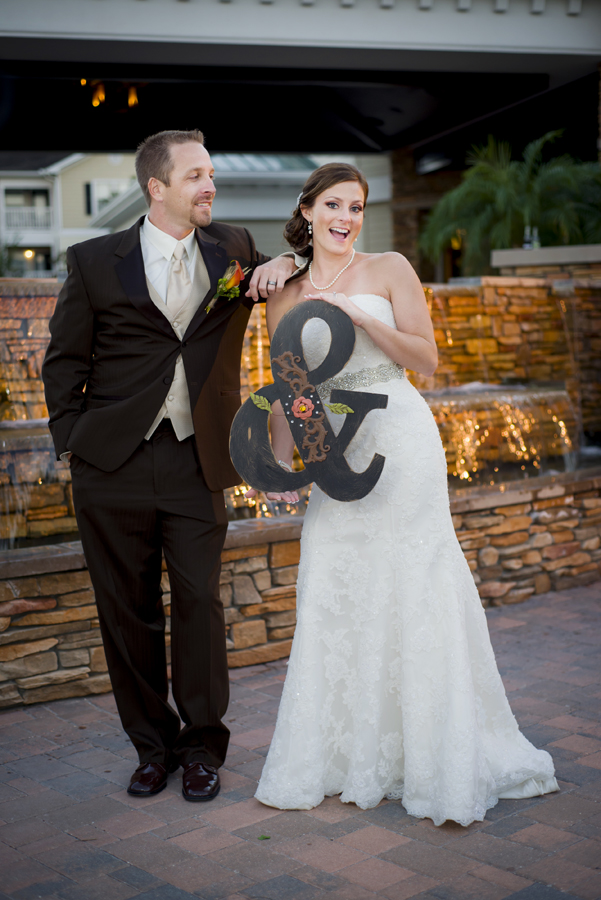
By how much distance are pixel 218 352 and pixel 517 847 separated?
1.89 metres

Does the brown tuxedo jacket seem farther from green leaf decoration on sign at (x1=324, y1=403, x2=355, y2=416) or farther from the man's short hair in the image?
green leaf decoration on sign at (x1=324, y1=403, x2=355, y2=416)

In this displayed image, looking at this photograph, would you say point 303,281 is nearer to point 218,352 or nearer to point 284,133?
point 218,352

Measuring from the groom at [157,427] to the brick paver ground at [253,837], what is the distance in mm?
215

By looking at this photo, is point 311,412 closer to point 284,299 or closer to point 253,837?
point 284,299

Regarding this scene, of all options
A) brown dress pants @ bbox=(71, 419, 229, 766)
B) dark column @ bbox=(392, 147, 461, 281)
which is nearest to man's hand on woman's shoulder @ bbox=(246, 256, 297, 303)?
brown dress pants @ bbox=(71, 419, 229, 766)

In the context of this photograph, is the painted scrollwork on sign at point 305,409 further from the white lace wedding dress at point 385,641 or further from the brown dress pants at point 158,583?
the brown dress pants at point 158,583

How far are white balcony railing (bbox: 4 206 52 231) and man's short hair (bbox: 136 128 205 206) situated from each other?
4265cm

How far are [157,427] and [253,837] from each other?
1.39 metres

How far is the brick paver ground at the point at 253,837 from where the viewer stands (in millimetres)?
2596

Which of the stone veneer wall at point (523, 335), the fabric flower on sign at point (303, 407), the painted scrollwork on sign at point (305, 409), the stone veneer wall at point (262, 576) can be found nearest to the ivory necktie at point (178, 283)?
the painted scrollwork on sign at point (305, 409)

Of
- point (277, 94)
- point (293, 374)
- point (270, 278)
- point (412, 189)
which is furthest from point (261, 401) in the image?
point (412, 189)

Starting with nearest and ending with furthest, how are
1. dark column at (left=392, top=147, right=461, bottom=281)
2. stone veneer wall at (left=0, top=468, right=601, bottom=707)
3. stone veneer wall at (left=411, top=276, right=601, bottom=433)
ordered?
stone veneer wall at (left=0, top=468, right=601, bottom=707)
stone veneer wall at (left=411, top=276, right=601, bottom=433)
dark column at (left=392, top=147, right=461, bottom=281)

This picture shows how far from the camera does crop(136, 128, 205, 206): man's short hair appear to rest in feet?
10.1

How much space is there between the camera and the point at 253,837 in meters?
2.90
